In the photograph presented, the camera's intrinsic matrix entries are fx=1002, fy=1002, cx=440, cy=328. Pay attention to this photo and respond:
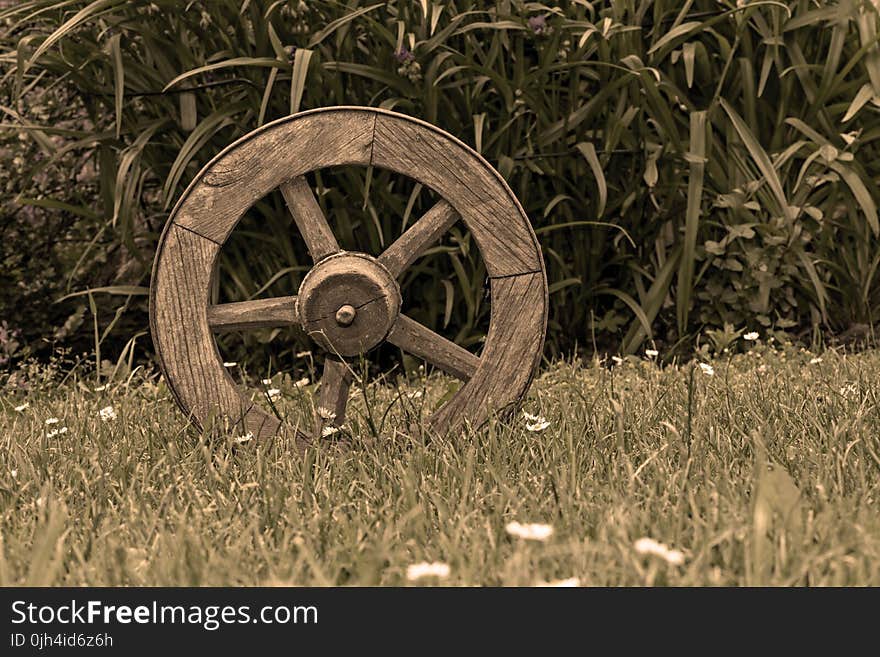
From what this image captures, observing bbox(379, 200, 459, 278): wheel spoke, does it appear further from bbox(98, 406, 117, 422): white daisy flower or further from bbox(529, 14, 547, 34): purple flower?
bbox(529, 14, 547, 34): purple flower

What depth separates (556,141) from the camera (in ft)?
9.86

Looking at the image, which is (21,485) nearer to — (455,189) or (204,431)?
(204,431)

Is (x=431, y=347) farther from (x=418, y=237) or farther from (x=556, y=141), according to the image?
(x=556, y=141)

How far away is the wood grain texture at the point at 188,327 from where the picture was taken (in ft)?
6.03

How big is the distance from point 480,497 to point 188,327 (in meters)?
0.65

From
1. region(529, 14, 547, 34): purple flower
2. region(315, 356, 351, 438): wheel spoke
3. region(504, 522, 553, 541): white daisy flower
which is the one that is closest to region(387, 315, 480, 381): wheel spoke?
region(315, 356, 351, 438): wheel spoke

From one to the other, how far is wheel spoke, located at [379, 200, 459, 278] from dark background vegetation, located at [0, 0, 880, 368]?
31.6 inches

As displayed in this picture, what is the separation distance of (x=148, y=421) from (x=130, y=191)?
0.89 m

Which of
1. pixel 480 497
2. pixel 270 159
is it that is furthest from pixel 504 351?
pixel 270 159

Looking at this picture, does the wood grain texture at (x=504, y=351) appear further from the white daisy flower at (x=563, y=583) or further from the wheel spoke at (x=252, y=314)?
the white daisy flower at (x=563, y=583)

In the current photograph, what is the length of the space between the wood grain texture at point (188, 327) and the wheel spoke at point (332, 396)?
164 mm

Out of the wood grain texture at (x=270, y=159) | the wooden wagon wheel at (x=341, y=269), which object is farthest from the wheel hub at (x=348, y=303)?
the wood grain texture at (x=270, y=159)
